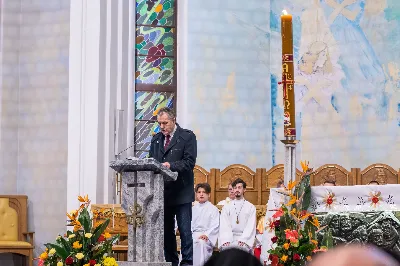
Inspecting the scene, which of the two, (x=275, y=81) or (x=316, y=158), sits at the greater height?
(x=275, y=81)

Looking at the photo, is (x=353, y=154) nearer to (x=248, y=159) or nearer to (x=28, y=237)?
(x=248, y=159)

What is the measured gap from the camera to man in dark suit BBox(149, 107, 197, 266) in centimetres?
697

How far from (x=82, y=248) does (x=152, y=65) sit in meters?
6.64

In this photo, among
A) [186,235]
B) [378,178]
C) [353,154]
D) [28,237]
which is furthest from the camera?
[353,154]

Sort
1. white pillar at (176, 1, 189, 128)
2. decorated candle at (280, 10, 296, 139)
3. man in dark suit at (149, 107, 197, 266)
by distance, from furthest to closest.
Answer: white pillar at (176, 1, 189, 128) < man in dark suit at (149, 107, 197, 266) < decorated candle at (280, 10, 296, 139)

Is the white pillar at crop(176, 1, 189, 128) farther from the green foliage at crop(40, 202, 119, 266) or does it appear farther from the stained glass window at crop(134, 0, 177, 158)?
the green foliage at crop(40, 202, 119, 266)

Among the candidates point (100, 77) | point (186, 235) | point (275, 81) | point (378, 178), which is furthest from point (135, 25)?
point (186, 235)

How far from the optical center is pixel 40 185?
1139cm

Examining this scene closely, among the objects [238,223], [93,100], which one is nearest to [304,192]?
[238,223]

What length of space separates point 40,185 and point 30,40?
A: 208 cm

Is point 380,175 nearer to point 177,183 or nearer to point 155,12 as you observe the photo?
point 177,183

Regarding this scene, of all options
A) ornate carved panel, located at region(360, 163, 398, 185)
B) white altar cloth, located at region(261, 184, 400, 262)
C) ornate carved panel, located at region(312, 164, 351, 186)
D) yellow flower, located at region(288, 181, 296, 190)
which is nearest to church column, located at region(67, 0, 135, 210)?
ornate carved panel, located at region(312, 164, 351, 186)

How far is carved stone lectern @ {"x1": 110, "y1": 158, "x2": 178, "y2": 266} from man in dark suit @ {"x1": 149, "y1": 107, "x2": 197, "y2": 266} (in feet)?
0.90

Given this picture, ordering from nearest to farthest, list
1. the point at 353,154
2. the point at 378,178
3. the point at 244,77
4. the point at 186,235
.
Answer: the point at 186,235, the point at 378,178, the point at 353,154, the point at 244,77
